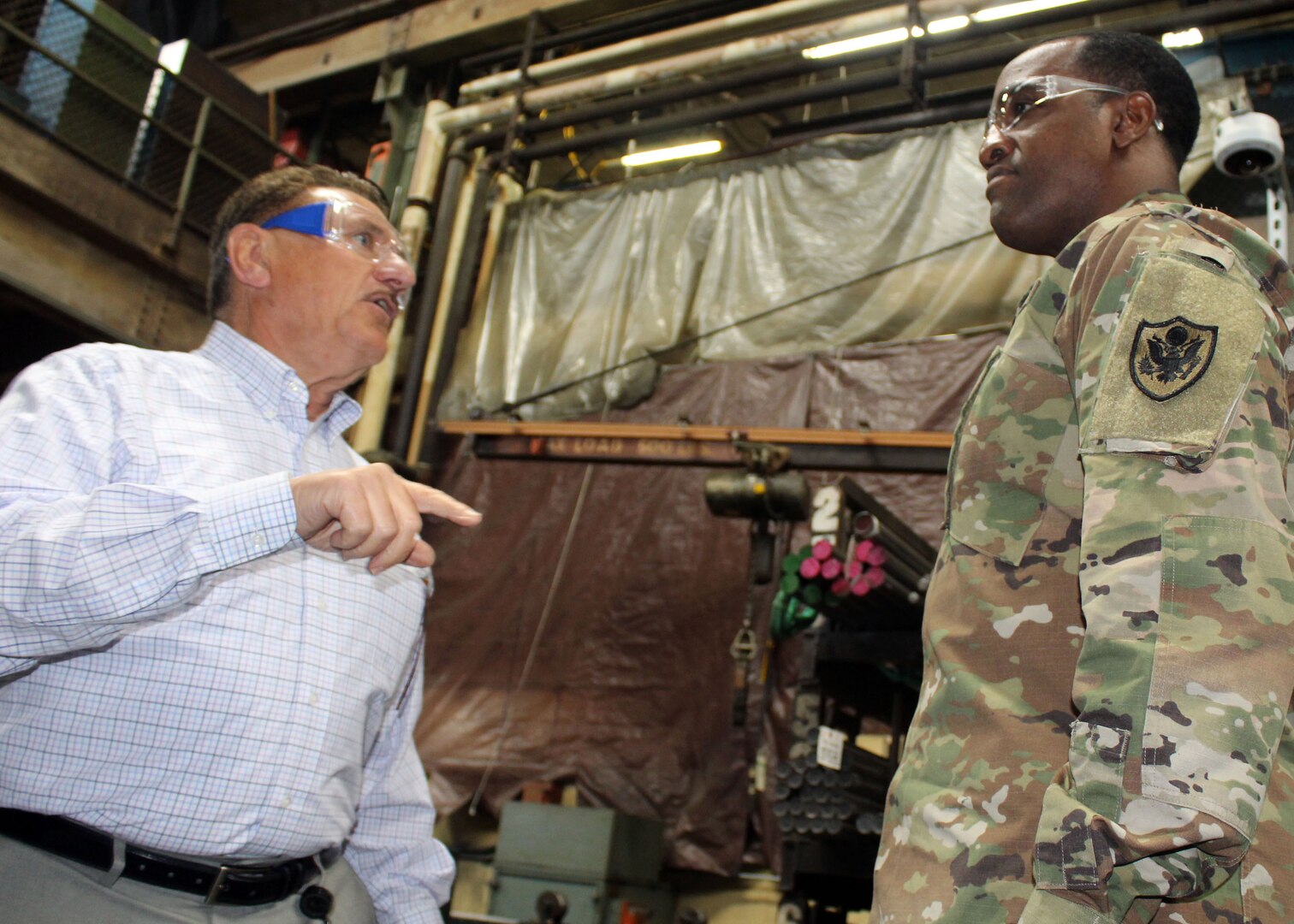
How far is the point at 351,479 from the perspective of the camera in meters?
1.39

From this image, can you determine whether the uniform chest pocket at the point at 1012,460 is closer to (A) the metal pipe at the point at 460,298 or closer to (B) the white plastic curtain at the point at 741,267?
(B) the white plastic curtain at the point at 741,267

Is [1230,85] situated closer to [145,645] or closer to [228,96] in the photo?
[145,645]

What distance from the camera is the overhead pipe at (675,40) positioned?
20.8 feet

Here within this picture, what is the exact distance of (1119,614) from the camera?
3.76ft

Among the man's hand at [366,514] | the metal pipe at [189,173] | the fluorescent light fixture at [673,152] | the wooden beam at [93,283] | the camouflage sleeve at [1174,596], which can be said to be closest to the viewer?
the camouflage sleeve at [1174,596]

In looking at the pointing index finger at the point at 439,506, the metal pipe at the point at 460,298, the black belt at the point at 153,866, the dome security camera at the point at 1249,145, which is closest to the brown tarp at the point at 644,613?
the metal pipe at the point at 460,298

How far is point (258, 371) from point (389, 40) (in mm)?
6817

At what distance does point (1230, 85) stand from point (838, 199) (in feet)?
6.70

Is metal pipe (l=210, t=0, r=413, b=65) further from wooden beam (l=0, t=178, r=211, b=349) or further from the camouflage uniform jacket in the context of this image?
the camouflage uniform jacket

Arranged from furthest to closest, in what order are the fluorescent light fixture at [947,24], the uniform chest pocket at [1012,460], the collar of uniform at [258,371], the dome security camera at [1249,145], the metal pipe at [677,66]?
1. the metal pipe at [677,66]
2. the fluorescent light fixture at [947,24]
3. the dome security camera at [1249,145]
4. the collar of uniform at [258,371]
5. the uniform chest pocket at [1012,460]

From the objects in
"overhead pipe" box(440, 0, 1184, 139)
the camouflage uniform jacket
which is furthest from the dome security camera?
the camouflage uniform jacket

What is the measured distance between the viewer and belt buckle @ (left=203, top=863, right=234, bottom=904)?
1652 millimetres

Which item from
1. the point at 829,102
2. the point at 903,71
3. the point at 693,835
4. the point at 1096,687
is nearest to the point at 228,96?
the point at 829,102

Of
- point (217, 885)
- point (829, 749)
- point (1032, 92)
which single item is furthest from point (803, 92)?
point (217, 885)
